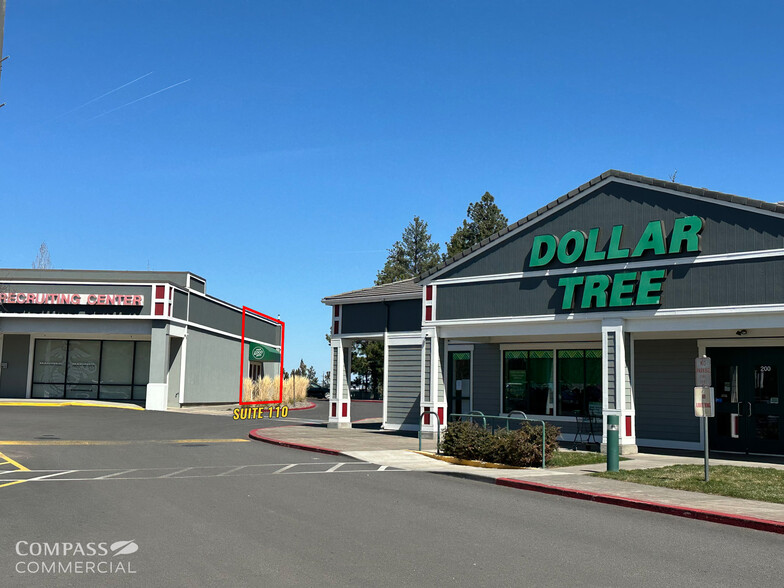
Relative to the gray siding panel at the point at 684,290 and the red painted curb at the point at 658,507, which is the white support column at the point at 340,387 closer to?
the gray siding panel at the point at 684,290

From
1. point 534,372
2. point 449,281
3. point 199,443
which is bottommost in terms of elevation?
point 199,443

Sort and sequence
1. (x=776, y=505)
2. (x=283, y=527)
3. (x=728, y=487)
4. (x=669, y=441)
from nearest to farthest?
(x=283, y=527) → (x=776, y=505) → (x=728, y=487) → (x=669, y=441)

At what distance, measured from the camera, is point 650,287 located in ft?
60.6

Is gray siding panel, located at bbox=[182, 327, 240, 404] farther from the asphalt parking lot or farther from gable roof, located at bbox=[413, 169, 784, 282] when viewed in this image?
the asphalt parking lot

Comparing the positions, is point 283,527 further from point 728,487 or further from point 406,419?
point 406,419

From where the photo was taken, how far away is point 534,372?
2367 cm

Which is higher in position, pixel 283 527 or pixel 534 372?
pixel 534 372

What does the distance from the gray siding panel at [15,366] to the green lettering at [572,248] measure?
32.5 m

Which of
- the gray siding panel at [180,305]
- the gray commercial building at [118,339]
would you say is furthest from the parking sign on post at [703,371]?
the gray siding panel at [180,305]

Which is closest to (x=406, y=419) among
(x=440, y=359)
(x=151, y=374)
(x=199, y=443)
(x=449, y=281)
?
(x=440, y=359)

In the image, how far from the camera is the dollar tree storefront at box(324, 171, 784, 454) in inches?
690

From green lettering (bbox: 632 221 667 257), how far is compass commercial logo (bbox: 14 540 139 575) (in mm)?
14403

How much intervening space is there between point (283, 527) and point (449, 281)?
48.4 ft

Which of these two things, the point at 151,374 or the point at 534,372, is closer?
the point at 534,372
